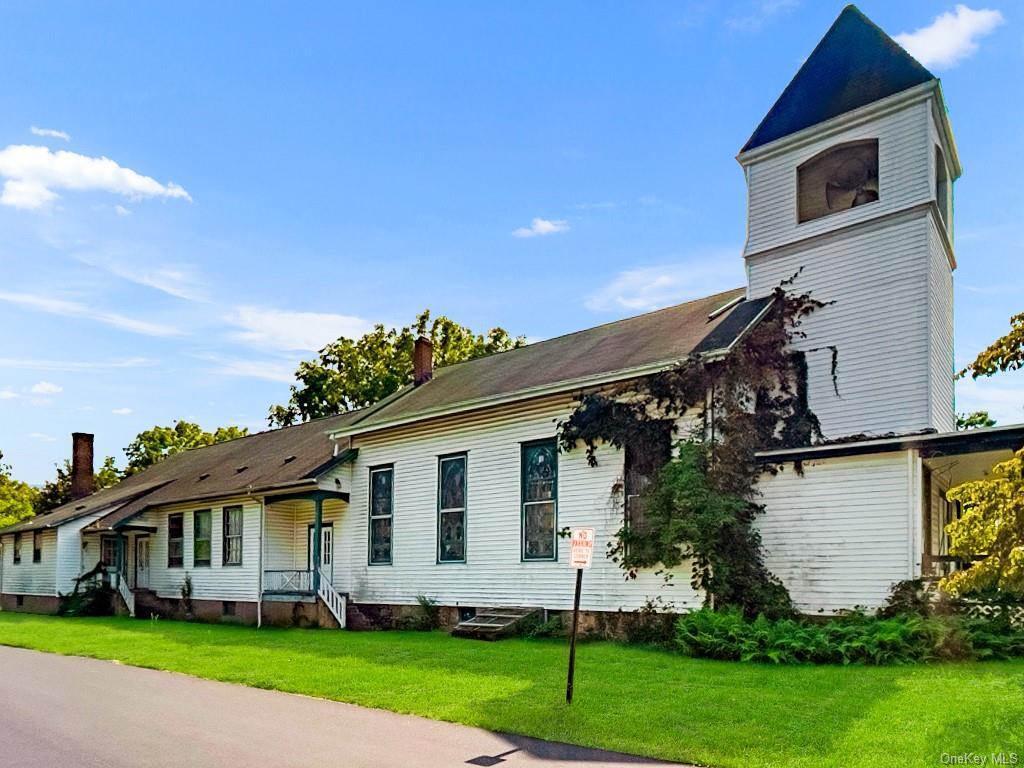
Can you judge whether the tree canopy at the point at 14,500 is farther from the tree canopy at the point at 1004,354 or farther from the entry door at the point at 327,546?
the tree canopy at the point at 1004,354

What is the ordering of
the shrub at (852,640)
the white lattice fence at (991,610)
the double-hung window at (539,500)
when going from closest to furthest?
the shrub at (852,640) → the white lattice fence at (991,610) → the double-hung window at (539,500)

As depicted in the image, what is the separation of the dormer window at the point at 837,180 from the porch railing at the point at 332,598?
45.1 ft

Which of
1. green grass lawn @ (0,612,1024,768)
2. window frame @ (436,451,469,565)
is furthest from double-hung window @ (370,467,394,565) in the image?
green grass lawn @ (0,612,1024,768)

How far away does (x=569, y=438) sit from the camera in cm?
1836

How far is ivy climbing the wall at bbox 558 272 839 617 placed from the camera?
615 inches

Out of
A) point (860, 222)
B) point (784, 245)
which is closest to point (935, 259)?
point (860, 222)

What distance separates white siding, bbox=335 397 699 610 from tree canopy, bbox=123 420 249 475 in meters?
40.6

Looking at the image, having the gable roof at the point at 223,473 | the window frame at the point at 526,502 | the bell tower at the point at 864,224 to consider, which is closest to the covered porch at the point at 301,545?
the gable roof at the point at 223,473

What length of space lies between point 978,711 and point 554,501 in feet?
34.4

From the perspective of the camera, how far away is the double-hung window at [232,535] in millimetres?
27375

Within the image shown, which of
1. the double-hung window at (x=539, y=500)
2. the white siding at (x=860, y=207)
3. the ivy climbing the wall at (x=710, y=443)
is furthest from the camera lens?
the double-hung window at (x=539, y=500)

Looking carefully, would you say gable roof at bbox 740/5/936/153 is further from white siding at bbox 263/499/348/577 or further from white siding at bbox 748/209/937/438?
white siding at bbox 263/499/348/577

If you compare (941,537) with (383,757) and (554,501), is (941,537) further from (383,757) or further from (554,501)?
(383,757)

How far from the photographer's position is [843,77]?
19.0 meters
